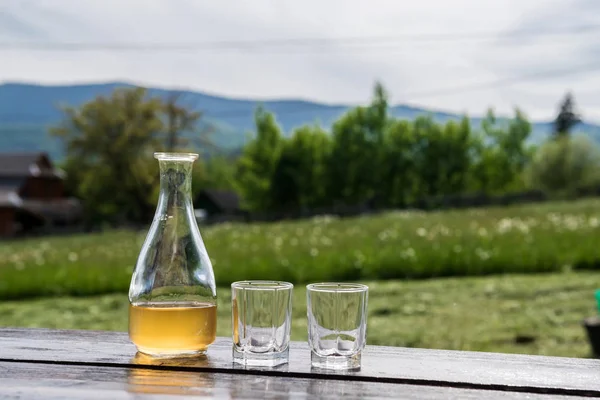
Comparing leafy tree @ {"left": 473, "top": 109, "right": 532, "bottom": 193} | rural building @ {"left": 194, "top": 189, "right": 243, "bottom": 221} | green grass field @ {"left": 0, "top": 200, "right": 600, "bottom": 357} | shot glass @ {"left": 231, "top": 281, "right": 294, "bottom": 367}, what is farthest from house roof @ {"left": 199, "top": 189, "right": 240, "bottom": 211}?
shot glass @ {"left": 231, "top": 281, "right": 294, "bottom": 367}

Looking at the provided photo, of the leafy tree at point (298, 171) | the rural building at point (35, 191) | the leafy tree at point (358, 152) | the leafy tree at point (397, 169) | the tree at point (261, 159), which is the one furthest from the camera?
the leafy tree at point (298, 171)

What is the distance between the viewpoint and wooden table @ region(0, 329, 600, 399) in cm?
121

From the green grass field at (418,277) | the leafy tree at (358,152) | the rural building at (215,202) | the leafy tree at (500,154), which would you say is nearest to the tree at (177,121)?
the leafy tree at (358,152)

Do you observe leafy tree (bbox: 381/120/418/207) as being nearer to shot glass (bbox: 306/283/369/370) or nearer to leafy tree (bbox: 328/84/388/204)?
leafy tree (bbox: 328/84/388/204)

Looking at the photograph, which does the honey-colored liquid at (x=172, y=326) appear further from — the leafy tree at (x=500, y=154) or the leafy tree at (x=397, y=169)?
the leafy tree at (x=500, y=154)

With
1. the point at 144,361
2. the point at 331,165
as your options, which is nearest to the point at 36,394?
the point at 144,361

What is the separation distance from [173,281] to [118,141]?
39.3 meters

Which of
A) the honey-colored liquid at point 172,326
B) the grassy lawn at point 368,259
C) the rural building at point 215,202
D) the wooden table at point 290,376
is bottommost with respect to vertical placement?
the rural building at point 215,202

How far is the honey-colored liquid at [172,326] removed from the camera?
1377 mm

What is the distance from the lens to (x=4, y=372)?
4.47 feet

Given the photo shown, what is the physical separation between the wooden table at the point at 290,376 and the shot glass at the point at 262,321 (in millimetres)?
36

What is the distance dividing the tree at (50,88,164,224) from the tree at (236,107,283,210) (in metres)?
8.80

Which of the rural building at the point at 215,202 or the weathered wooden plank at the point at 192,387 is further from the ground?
the weathered wooden plank at the point at 192,387

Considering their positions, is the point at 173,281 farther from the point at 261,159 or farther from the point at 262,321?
the point at 261,159
